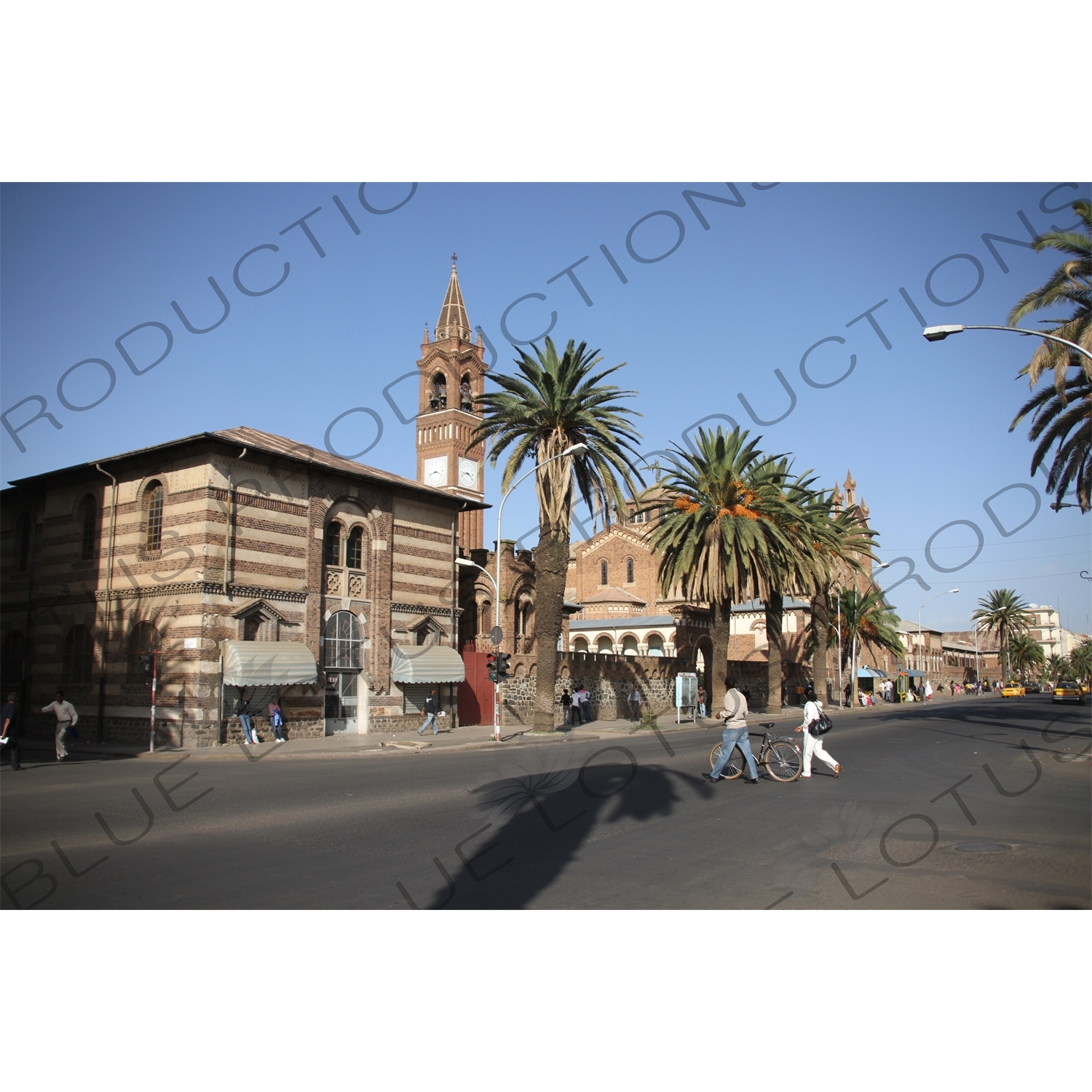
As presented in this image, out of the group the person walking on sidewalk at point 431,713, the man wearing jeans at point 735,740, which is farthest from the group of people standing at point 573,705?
the man wearing jeans at point 735,740

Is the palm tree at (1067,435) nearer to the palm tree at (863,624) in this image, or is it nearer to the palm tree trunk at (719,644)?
the palm tree trunk at (719,644)

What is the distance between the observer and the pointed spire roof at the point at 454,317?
6794cm

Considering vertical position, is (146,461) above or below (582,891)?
above

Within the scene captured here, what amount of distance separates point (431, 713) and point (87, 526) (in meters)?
13.0

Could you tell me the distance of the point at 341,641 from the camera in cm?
2934

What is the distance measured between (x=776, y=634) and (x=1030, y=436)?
78.7ft

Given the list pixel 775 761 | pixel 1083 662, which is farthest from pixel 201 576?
pixel 1083 662

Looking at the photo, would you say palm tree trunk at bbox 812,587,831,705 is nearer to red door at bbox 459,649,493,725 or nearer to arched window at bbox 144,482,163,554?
red door at bbox 459,649,493,725

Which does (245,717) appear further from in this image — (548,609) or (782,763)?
(782,763)

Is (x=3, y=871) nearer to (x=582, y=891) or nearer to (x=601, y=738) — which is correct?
(x=582, y=891)

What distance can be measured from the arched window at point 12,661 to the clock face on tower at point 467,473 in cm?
3990

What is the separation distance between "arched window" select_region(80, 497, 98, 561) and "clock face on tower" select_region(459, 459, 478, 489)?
4005 cm

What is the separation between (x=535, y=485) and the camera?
1199 inches

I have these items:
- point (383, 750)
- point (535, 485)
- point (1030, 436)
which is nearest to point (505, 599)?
point (535, 485)
